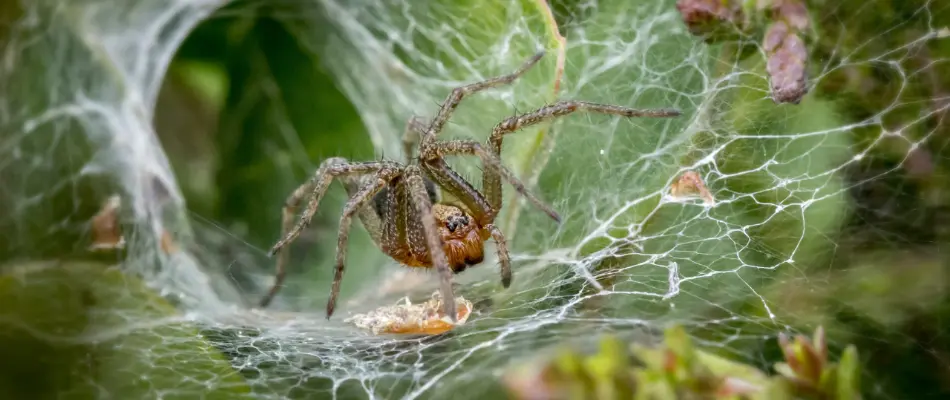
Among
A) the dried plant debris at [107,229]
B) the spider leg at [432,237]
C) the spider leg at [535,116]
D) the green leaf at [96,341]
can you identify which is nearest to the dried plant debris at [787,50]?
the spider leg at [535,116]

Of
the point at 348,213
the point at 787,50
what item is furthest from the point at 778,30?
the point at 348,213

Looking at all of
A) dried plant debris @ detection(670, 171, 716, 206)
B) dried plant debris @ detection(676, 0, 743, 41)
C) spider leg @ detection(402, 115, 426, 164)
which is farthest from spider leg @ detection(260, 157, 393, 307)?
dried plant debris @ detection(676, 0, 743, 41)

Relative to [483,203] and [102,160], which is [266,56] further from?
[483,203]

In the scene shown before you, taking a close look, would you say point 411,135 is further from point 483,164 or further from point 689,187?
point 689,187

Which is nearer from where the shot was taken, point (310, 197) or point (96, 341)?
point (96, 341)

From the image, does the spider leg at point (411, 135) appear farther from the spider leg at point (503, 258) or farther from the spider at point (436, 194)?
the spider leg at point (503, 258)

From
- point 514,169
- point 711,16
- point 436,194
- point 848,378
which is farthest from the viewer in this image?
point 436,194

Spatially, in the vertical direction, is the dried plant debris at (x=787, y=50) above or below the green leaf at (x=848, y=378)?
above
